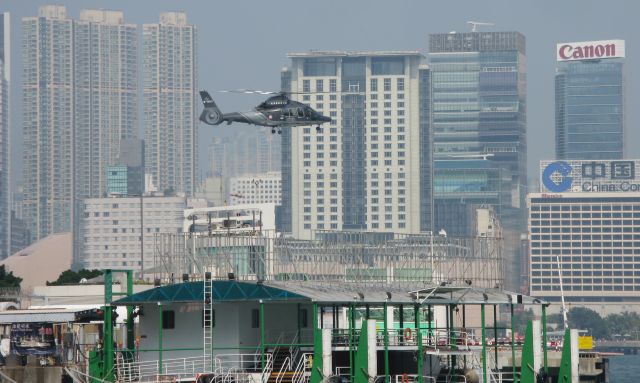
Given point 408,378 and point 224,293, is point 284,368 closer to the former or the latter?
point 224,293

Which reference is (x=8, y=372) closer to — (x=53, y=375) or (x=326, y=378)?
(x=53, y=375)

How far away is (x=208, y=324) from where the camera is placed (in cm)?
6775

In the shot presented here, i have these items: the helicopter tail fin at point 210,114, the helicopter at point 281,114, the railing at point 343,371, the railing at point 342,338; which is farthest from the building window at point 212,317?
the helicopter tail fin at point 210,114

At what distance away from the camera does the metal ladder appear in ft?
217

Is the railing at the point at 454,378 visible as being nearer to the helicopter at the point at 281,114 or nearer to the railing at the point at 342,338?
the railing at the point at 342,338

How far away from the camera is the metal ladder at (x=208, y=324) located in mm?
66250

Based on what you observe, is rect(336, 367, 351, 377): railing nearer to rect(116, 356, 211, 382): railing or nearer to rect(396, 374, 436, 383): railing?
rect(396, 374, 436, 383): railing

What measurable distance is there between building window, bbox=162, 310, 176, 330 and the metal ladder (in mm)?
1829

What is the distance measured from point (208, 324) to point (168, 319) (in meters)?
2.47

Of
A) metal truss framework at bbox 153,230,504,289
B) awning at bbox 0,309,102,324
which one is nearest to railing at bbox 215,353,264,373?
metal truss framework at bbox 153,230,504,289

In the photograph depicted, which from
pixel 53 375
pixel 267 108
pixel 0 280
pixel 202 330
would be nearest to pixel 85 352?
pixel 53 375

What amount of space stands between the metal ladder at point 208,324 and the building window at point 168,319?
183 cm

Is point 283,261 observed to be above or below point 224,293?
below

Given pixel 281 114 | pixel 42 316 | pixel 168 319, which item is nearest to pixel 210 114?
pixel 281 114
